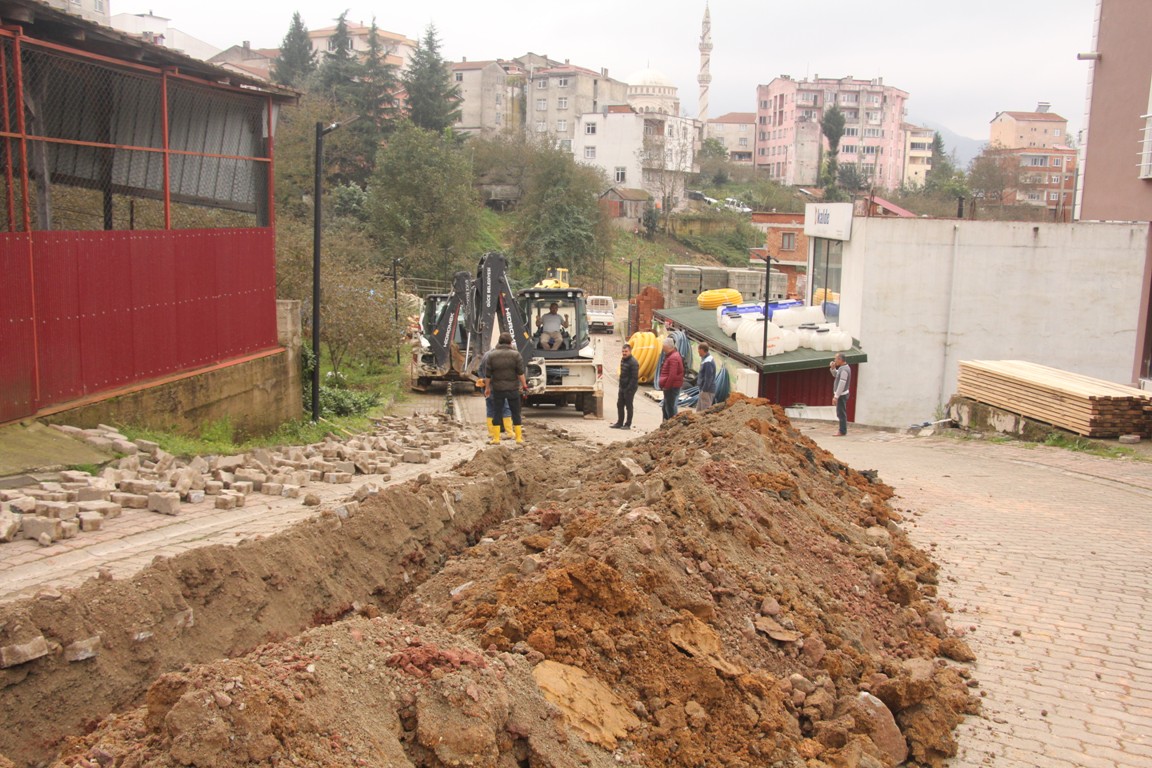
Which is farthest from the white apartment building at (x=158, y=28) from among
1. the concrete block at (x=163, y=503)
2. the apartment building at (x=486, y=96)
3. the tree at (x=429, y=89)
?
the concrete block at (x=163, y=503)

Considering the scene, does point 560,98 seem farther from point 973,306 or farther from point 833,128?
point 973,306

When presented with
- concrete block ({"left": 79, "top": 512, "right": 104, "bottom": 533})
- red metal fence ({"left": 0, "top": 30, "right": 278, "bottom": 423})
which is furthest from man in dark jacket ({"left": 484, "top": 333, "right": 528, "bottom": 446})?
concrete block ({"left": 79, "top": 512, "right": 104, "bottom": 533})

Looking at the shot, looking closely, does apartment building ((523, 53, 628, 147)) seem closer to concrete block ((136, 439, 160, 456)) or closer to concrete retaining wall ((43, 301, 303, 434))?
concrete retaining wall ((43, 301, 303, 434))

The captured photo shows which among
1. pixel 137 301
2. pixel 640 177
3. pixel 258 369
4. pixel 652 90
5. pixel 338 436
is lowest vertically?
pixel 338 436

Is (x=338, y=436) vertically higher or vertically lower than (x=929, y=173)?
lower

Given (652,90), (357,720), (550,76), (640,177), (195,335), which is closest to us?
(357,720)

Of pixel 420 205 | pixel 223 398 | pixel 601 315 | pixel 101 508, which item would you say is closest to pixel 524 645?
pixel 101 508

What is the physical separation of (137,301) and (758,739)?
10.6 meters

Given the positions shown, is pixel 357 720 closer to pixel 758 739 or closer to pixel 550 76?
pixel 758 739

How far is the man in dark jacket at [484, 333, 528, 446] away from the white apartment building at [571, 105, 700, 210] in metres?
68.1

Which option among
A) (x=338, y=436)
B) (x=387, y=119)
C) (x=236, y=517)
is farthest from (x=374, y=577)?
(x=387, y=119)

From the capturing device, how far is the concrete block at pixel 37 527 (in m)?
7.89

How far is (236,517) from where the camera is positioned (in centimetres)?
930

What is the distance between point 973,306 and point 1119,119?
5.91 m
